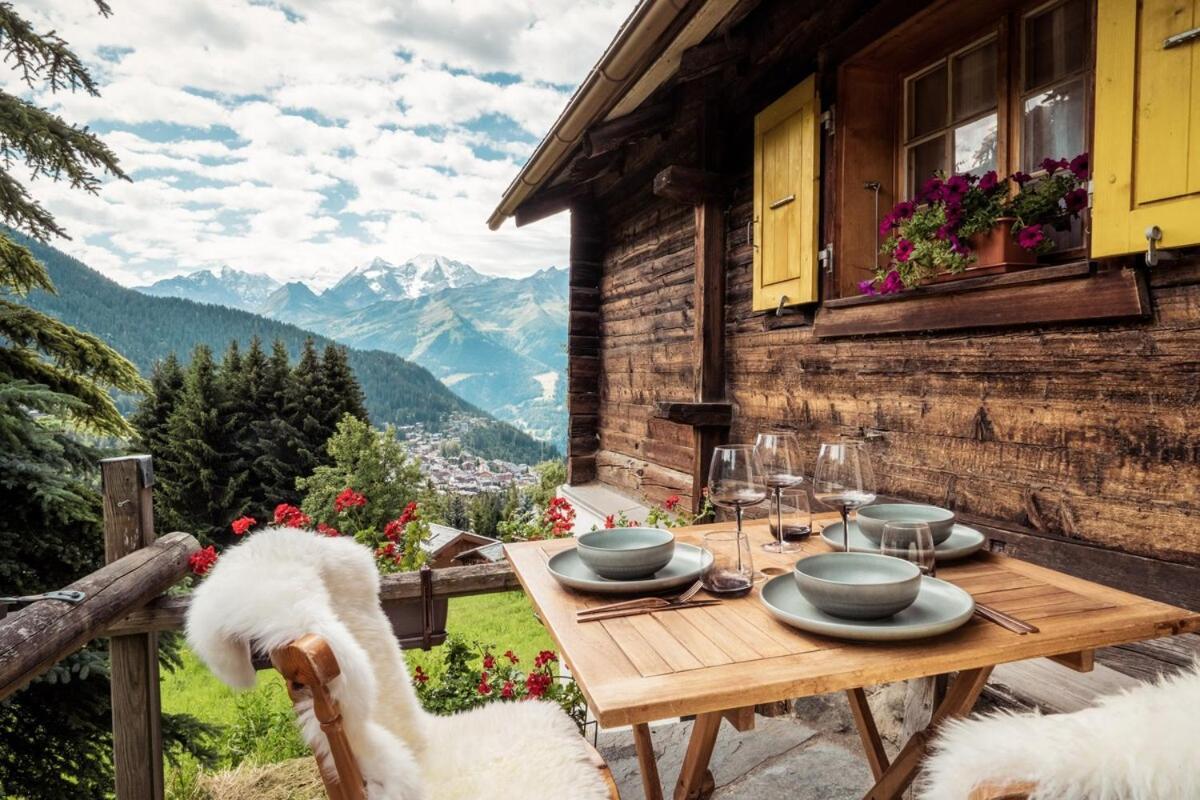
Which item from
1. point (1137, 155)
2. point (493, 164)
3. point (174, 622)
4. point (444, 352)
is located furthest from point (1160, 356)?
point (444, 352)

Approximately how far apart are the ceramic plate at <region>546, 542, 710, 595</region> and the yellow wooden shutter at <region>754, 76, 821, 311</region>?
5.88 ft

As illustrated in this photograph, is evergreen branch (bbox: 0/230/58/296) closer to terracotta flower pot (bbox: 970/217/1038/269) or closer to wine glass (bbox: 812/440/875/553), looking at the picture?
wine glass (bbox: 812/440/875/553)

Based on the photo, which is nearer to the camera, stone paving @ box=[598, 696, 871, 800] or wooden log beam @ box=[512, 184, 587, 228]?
stone paving @ box=[598, 696, 871, 800]

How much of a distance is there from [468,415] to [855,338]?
247 ft

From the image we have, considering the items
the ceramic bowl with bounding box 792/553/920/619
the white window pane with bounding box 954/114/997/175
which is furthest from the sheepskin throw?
the white window pane with bounding box 954/114/997/175

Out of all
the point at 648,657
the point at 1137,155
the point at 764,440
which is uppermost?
the point at 1137,155

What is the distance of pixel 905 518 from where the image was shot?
1665mm

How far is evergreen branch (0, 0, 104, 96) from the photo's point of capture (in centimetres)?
362

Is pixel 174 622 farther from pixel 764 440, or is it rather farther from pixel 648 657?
pixel 764 440

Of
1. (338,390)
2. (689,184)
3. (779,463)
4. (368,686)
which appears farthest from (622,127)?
(338,390)

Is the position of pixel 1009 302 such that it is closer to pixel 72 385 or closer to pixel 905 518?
pixel 905 518

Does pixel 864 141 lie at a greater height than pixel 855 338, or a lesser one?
greater

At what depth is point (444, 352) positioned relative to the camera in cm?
18700

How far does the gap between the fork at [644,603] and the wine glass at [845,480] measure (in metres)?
0.40
